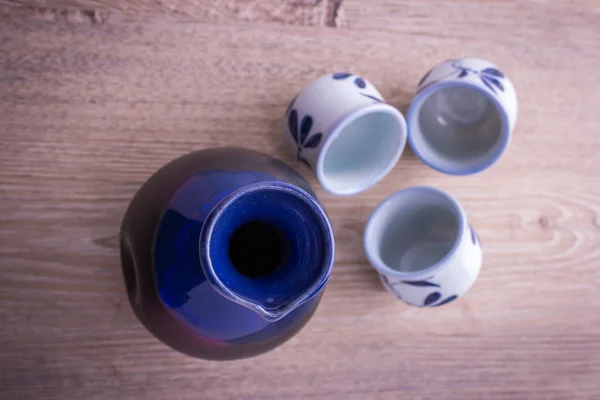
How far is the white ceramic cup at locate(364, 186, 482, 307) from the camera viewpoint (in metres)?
0.69

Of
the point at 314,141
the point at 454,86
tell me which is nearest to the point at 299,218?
the point at 314,141

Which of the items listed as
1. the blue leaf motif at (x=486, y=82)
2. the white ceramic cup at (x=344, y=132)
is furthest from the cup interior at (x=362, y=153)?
the blue leaf motif at (x=486, y=82)

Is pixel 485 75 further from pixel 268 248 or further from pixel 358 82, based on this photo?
pixel 268 248

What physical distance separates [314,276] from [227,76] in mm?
400

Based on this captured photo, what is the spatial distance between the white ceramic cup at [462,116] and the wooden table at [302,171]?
47mm

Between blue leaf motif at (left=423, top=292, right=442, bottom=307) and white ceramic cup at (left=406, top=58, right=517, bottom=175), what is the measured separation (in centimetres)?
16

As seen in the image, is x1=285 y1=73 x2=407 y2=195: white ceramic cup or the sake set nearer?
the sake set

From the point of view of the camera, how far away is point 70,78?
0.74 meters

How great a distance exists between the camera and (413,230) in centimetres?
79

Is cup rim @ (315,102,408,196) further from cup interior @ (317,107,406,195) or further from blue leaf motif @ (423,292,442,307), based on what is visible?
blue leaf motif @ (423,292,442,307)

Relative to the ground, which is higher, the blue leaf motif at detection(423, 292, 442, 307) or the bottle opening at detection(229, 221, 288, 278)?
the bottle opening at detection(229, 221, 288, 278)

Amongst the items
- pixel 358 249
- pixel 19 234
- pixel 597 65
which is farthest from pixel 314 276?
pixel 597 65

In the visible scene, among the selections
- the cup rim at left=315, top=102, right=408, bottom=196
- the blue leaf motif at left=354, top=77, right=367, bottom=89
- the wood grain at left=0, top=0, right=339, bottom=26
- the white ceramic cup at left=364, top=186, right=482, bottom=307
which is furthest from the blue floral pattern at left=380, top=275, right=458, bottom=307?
the wood grain at left=0, top=0, right=339, bottom=26

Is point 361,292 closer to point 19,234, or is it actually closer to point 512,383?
point 512,383
